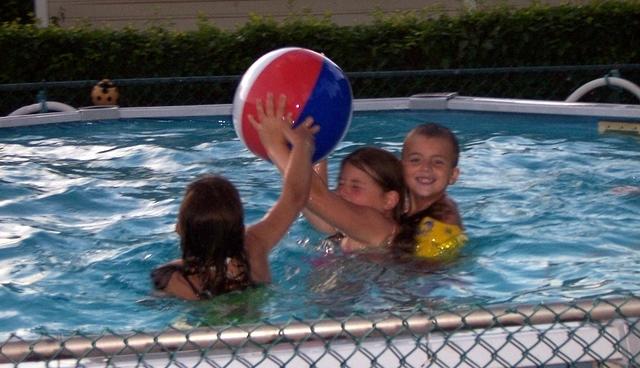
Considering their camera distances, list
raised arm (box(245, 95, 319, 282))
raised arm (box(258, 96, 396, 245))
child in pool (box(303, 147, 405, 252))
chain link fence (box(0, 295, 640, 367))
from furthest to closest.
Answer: child in pool (box(303, 147, 405, 252))
raised arm (box(258, 96, 396, 245))
raised arm (box(245, 95, 319, 282))
chain link fence (box(0, 295, 640, 367))

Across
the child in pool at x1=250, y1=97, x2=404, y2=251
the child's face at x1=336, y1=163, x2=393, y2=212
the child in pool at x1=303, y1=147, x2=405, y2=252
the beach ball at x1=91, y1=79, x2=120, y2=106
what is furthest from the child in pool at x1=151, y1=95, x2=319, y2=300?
the beach ball at x1=91, y1=79, x2=120, y2=106

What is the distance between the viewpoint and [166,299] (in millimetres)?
4961

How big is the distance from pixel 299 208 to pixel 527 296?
1449 mm

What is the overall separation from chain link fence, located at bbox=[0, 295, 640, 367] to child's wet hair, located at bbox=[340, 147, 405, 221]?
216 cm

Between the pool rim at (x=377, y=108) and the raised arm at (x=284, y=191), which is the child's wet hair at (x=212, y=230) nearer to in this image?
the raised arm at (x=284, y=191)

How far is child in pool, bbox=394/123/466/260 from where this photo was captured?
18.2 feet

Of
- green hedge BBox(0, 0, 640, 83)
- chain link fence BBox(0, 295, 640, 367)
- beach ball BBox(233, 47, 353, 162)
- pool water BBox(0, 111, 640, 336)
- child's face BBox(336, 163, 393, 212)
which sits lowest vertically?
pool water BBox(0, 111, 640, 336)

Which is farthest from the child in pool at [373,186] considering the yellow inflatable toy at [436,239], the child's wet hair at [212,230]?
the child's wet hair at [212,230]

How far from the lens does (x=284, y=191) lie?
14.8 feet

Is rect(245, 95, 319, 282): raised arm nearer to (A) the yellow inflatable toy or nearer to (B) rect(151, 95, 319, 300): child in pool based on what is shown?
(B) rect(151, 95, 319, 300): child in pool

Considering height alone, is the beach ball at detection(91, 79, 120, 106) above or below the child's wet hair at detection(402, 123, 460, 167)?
below

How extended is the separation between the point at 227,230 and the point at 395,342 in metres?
1.37

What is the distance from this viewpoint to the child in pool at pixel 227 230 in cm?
452

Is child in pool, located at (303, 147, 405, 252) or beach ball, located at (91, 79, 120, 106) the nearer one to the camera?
child in pool, located at (303, 147, 405, 252)
